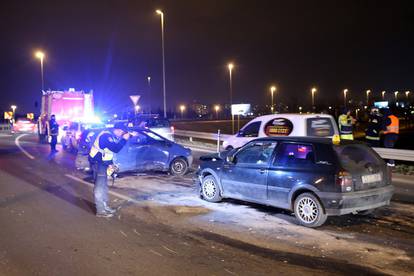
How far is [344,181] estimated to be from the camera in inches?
282

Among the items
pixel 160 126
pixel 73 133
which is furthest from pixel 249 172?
pixel 160 126

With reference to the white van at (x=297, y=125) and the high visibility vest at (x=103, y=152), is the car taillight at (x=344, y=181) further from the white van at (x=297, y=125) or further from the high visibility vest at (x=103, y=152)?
the white van at (x=297, y=125)

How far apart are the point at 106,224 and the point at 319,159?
11.8ft

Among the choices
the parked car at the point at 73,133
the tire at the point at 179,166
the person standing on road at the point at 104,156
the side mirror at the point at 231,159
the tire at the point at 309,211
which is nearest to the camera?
the tire at the point at 309,211

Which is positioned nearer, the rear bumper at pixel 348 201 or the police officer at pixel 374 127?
the rear bumper at pixel 348 201

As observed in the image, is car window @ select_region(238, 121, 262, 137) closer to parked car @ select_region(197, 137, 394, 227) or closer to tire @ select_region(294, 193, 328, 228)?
parked car @ select_region(197, 137, 394, 227)

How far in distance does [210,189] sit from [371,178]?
3.19 metres

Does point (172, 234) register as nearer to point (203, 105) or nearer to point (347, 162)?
point (347, 162)

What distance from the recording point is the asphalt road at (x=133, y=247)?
553 centimetres

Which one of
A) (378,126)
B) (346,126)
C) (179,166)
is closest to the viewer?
(179,166)

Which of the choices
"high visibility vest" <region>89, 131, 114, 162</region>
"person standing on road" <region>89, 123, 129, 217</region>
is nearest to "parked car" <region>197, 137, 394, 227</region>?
"person standing on road" <region>89, 123, 129, 217</region>

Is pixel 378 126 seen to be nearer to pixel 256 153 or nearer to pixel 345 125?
pixel 345 125

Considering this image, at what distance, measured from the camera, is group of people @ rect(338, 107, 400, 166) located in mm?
14246

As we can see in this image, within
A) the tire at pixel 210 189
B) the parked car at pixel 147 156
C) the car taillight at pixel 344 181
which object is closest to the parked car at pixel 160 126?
the parked car at pixel 147 156
